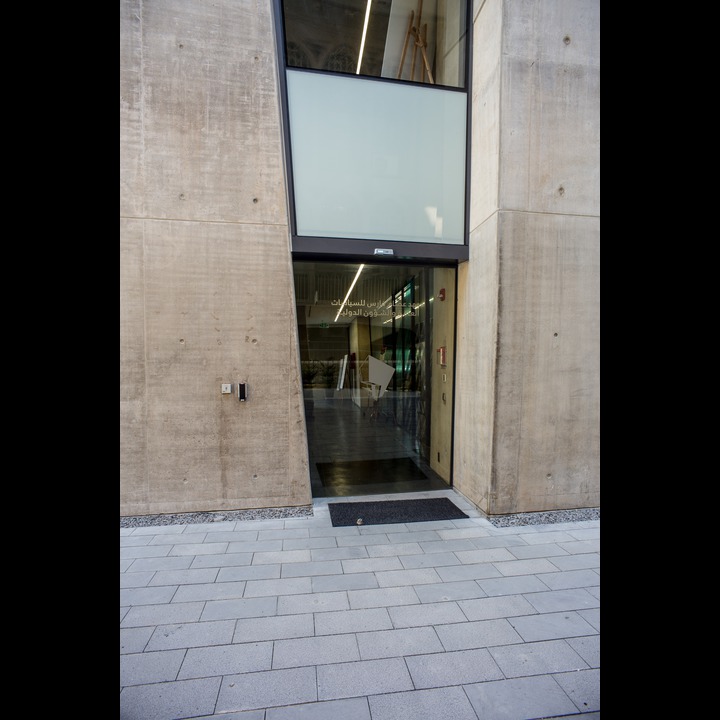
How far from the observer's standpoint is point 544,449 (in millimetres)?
5227

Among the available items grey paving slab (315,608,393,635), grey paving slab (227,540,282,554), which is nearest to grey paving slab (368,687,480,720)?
grey paving slab (315,608,393,635)

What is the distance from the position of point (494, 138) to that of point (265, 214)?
9.84ft

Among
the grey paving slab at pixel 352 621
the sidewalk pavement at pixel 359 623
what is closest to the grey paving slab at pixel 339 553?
the sidewalk pavement at pixel 359 623

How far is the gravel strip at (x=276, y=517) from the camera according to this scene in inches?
199

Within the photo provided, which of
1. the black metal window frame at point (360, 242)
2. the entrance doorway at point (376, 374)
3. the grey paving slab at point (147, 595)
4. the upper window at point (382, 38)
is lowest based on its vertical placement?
the grey paving slab at point (147, 595)

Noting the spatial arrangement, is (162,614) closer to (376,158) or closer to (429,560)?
(429,560)

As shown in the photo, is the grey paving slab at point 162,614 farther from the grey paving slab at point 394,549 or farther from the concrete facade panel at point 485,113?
the concrete facade panel at point 485,113

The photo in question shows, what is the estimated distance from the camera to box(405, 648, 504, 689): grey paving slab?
2.63 meters

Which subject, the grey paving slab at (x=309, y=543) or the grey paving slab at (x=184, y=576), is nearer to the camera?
the grey paving slab at (x=184, y=576)

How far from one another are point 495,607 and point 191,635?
7.82ft

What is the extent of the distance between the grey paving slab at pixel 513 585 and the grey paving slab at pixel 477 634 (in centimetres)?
45

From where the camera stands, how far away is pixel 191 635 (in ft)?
10.1

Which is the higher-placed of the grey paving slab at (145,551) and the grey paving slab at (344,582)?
the grey paving slab at (344,582)

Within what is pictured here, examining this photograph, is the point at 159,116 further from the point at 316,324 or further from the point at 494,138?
the point at 494,138
